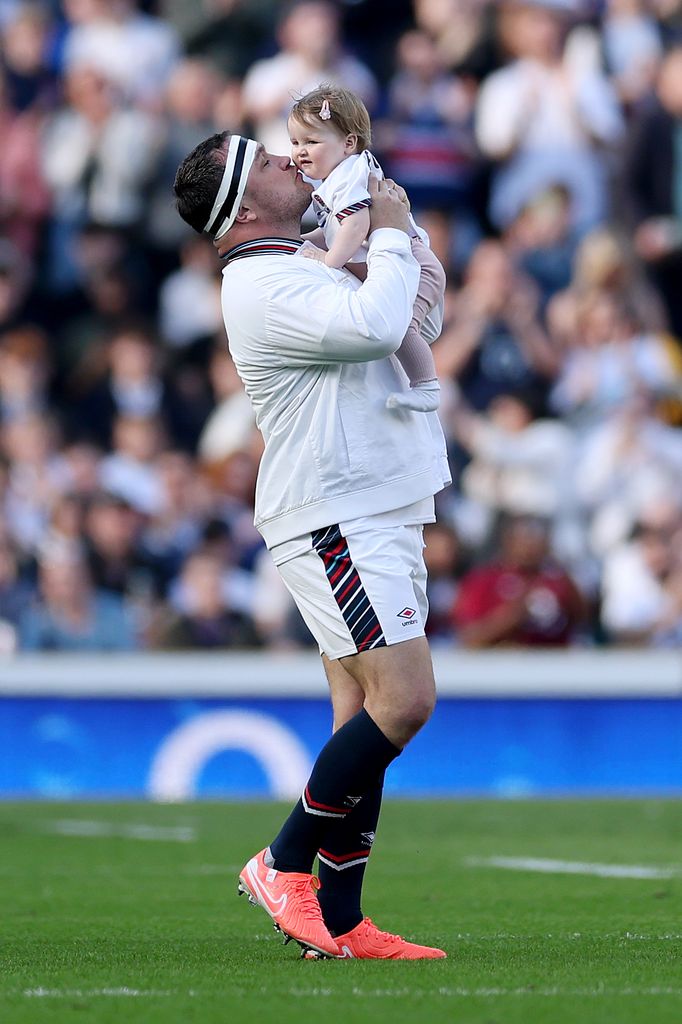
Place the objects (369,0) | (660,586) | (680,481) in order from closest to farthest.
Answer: (660,586) < (680,481) < (369,0)

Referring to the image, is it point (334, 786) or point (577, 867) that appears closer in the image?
point (334, 786)

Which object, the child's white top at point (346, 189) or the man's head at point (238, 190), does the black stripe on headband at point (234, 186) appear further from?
the child's white top at point (346, 189)

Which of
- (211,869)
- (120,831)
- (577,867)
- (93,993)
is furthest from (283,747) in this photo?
(93,993)

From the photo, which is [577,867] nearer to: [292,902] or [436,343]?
[292,902]

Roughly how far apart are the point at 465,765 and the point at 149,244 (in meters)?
4.85

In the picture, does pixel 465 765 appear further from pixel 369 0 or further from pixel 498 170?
pixel 369 0

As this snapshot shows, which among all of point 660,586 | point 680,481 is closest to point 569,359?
point 680,481

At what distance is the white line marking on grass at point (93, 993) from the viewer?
3836mm

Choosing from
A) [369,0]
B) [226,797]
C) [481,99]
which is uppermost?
[369,0]

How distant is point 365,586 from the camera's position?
4.53 metres

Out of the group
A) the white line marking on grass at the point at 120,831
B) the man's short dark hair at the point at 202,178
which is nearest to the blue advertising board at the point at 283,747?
the white line marking on grass at the point at 120,831

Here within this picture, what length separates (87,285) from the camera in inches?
540

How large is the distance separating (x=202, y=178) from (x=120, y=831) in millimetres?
5055

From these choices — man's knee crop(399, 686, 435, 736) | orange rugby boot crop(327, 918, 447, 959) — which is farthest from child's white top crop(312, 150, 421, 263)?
orange rugby boot crop(327, 918, 447, 959)
